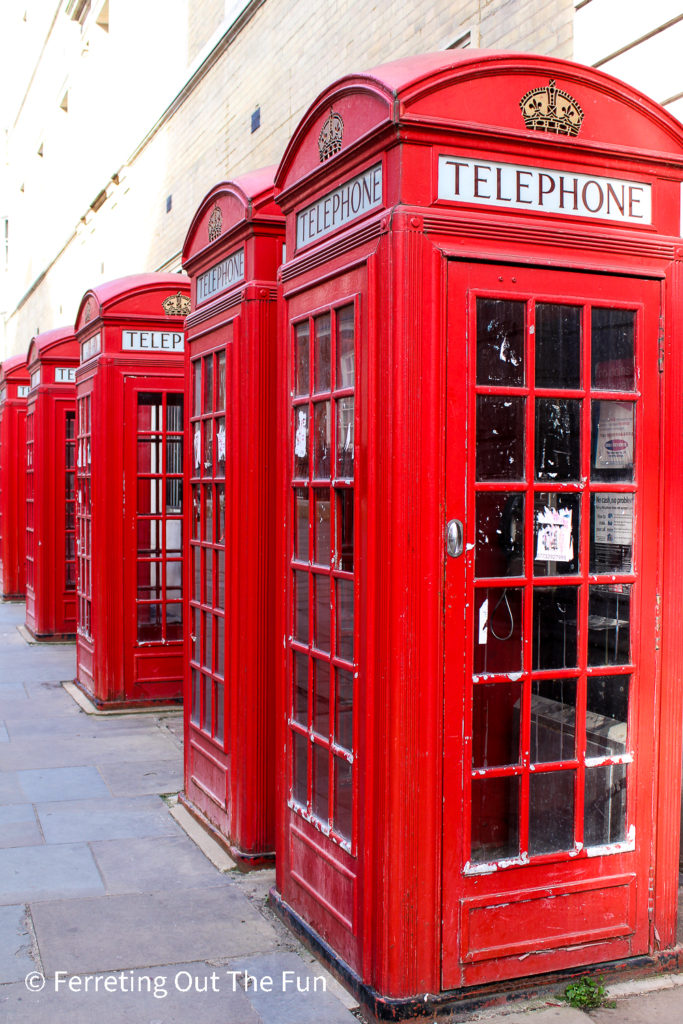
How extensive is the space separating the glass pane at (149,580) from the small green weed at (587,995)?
5.28 metres

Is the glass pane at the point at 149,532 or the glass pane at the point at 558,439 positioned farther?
the glass pane at the point at 149,532

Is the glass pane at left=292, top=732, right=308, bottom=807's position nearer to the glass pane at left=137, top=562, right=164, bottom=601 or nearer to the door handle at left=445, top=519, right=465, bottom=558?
the door handle at left=445, top=519, right=465, bottom=558

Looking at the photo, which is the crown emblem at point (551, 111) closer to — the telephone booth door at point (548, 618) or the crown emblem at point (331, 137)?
the telephone booth door at point (548, 618)

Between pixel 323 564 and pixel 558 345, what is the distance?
1.16m

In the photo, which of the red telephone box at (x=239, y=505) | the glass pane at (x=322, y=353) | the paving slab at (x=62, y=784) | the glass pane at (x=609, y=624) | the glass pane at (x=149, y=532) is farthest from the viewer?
the glass pane at (x=149, y=532)

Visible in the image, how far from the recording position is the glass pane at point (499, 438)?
3508 millimetres

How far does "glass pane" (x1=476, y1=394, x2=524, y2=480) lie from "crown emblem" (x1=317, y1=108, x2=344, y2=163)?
42.7 inches

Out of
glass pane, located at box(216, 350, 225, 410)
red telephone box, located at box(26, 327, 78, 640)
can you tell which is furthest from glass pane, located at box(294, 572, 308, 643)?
red telephone box, located at box(26, 327, 78, 640)

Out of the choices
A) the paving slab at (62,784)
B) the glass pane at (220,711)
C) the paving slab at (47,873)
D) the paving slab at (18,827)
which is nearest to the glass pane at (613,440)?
the glass pane at (220,711)

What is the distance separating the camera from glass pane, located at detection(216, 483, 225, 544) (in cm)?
529

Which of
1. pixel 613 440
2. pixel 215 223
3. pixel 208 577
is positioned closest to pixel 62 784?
pixel 208 577

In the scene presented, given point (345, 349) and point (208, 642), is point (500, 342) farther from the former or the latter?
point (208, 642)

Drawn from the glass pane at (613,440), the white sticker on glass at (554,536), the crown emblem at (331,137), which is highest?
the crown emblem at (331,137)

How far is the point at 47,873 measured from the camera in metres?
4.78
